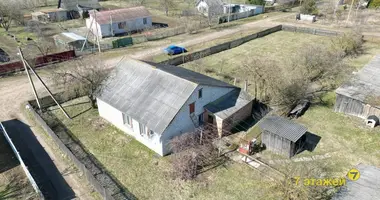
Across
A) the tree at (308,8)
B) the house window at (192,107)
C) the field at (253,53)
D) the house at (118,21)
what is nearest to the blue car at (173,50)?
the field at (253,53)

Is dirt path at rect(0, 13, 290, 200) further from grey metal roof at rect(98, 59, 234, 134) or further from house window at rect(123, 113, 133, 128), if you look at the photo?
grey metal roof at rect(98, 59, 234, 134)

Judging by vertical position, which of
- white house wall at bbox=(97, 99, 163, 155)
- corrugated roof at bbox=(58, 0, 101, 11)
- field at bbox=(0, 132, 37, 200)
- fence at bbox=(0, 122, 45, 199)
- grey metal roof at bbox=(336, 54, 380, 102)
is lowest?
field at bbox=(0, 132, 37, 200)

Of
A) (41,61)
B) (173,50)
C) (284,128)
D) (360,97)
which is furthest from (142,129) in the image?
(41,61)

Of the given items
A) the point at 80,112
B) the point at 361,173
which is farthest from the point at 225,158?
the point at 80,112

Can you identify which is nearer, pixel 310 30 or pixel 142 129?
pixel 142 129

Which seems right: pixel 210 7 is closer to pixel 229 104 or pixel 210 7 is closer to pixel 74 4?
pixel 74 4

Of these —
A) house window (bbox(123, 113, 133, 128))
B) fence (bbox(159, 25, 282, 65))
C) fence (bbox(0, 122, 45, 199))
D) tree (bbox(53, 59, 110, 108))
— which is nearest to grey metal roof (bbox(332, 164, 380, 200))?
house window (bbox(123, 113, 133, 128))

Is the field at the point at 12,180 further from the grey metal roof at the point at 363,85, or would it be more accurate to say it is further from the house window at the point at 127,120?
the grey metal roof at the point at 363,85
